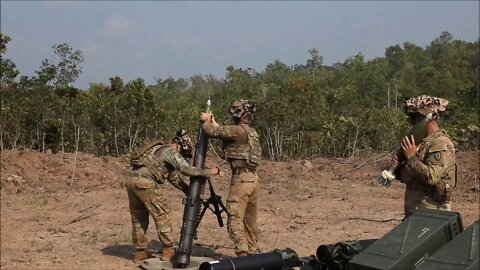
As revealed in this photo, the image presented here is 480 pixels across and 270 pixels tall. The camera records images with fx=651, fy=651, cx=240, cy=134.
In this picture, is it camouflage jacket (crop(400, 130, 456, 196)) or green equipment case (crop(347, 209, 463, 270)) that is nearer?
green equipment case (crop(347, 209, 463, 270))

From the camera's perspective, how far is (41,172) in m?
13.7

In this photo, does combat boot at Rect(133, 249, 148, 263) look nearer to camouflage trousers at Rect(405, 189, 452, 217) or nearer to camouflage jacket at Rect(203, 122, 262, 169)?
camouflage jacket at Rect(203, 122, 262, 169)

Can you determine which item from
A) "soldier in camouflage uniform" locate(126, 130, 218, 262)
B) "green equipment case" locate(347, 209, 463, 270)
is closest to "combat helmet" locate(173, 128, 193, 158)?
"soldier in camouflage uniform" locate(126, 130, 218, 262)

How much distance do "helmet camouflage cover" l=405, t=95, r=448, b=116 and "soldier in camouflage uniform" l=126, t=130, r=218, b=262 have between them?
8.07ft

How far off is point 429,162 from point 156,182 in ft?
10.4

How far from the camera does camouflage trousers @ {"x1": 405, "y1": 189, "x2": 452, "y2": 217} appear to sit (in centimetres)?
475

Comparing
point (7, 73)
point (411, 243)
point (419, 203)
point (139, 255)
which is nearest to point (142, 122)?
point (7, 73)

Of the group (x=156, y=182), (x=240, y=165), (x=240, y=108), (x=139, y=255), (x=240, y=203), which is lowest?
(x=139, y=255)

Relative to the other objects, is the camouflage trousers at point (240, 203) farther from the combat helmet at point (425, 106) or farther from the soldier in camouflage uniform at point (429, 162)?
the combat helmet at point (425, 106)

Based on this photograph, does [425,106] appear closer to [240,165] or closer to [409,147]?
[409,147]

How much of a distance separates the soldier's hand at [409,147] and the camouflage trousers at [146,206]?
3.00 meters

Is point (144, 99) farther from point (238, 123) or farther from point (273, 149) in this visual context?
point (238, 123)

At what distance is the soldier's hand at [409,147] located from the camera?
182 inches

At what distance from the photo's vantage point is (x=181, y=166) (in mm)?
6625
